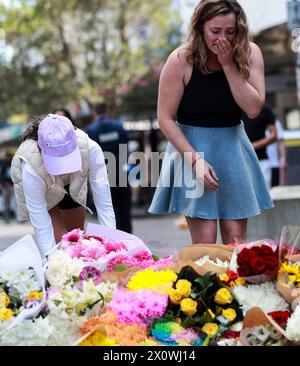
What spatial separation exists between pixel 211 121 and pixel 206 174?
1.21ft

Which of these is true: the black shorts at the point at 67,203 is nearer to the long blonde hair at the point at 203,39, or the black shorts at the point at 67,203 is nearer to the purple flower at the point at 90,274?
the long blonde hair at the point at 203,39

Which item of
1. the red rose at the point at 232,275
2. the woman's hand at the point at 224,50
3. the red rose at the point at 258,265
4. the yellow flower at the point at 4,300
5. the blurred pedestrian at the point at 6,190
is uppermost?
the woman's hand at the point at 224,50

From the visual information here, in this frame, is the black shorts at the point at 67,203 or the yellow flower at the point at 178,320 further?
the black shorts at the point at 67,203

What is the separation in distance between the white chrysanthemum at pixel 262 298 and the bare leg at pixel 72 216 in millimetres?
2390

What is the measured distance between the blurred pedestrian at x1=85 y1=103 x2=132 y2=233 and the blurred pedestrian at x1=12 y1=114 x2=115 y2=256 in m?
4.23

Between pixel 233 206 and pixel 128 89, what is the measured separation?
67.5 feet

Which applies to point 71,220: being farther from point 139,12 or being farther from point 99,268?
point 139,12

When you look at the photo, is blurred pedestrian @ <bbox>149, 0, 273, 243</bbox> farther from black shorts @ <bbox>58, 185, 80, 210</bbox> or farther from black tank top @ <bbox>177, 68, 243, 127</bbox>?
black shorts @ <bbox>58, 185, 80, 210</bbox>

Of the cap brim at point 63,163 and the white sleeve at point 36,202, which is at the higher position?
the cap brim at point 63,163


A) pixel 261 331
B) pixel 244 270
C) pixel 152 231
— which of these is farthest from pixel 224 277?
pixel 152 231

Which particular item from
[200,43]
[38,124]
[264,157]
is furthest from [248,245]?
[264,157]

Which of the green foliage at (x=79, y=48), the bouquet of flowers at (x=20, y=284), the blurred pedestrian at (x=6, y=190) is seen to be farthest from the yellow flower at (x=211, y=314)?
the green foliage at (x=79, y=48)

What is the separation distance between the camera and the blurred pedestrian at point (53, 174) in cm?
478

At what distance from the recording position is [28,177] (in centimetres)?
500
